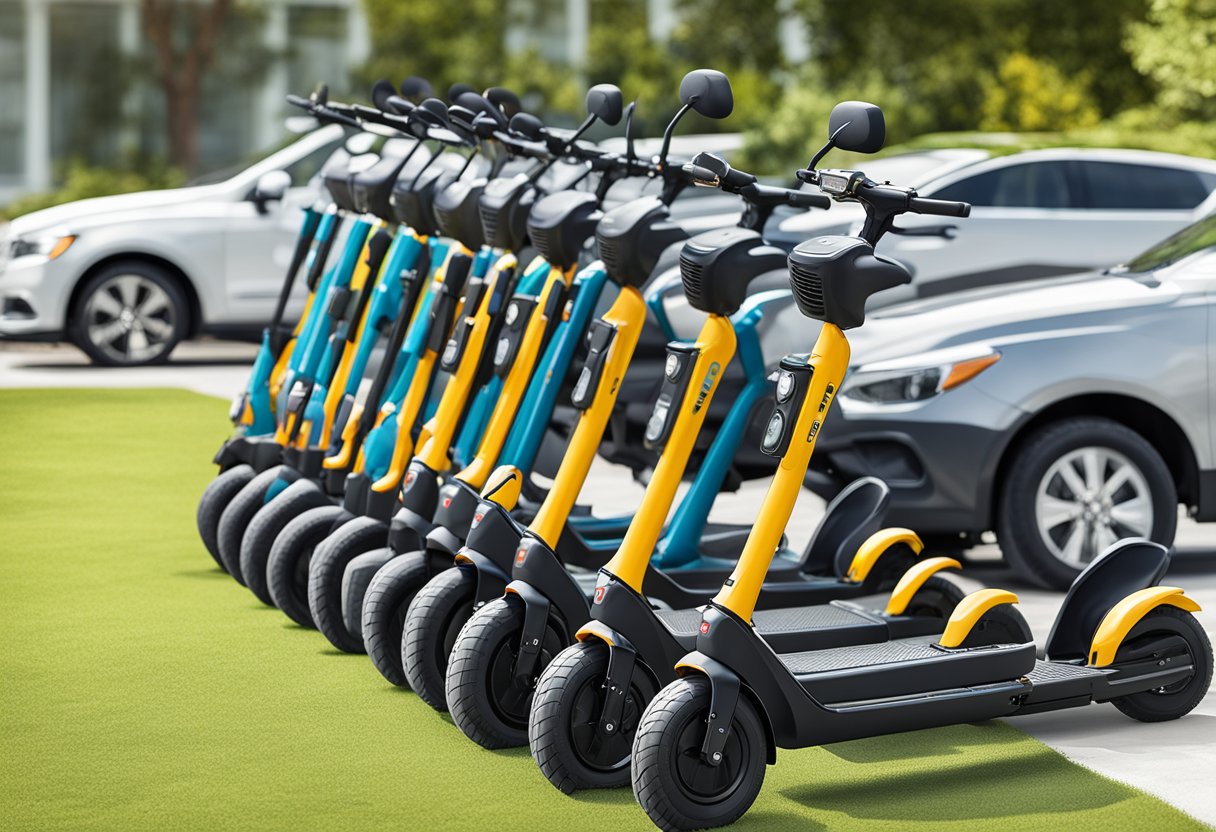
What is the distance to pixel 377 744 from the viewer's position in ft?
17.2

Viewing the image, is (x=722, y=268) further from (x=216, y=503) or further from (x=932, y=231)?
(x=932, y=231)

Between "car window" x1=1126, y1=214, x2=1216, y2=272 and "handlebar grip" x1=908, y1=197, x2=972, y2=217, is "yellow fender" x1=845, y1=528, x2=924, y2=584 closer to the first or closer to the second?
"handlebar grip" x1=908, y1=197, x2=972, y2=217

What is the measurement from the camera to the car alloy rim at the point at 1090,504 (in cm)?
712

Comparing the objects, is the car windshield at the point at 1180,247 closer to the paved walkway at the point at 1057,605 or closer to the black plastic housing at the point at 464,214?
the paved walkway at the point at 1057,605

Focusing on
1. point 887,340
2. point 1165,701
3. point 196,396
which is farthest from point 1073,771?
point 196,396

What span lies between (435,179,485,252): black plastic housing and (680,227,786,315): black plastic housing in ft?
4.33

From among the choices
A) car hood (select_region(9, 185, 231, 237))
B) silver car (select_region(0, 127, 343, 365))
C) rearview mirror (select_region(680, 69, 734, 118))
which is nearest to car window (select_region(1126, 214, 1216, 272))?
rearview mirror (select_region(680, 69, 734, 118))

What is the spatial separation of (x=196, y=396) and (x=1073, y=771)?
915 cm

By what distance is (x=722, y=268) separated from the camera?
200 inches

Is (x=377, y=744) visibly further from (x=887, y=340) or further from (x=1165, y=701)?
(x=887, y=340)

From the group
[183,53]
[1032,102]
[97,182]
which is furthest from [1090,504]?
[183,53]

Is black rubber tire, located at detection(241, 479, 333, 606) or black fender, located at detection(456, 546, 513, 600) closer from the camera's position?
black fender, located at detection(456, 546, 513, 600)

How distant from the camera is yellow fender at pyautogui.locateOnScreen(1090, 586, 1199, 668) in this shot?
206 inches

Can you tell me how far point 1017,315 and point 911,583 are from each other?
6.10 ft
